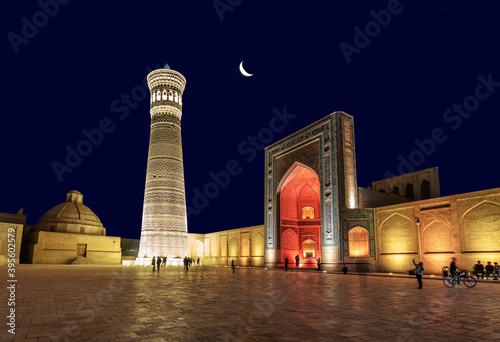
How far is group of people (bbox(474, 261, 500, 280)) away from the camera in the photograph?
497 inches

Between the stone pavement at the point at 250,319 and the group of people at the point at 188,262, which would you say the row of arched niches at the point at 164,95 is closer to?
the group of people at the point at 188,262

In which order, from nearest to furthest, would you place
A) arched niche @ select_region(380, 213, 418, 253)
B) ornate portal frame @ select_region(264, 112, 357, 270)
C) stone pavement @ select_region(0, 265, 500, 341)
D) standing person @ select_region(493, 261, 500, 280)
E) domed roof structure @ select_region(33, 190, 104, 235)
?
stone pavement @ select_region(0, 265, 500, 341)
standing person @ select_region(493, 261, 500, 280)
arched niche @ select_region(380, 213, 418, 253)
ornate portal frame @ select_region(264, 112, 357, 270)
domed roof structure @ select_region(33, 190, 104, 235)

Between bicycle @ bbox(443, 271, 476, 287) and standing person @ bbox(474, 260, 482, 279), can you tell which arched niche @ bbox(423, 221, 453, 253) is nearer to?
standing person @ bbox(474, 260, 482, 279)

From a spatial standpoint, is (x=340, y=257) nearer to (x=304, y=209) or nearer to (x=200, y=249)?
(x=304, y=209)

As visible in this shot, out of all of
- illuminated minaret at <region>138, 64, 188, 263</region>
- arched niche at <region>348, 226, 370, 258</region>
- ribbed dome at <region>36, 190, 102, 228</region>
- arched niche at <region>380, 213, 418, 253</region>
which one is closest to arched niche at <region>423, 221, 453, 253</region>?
arched niche at <region>380, 213, 418, 253</region>

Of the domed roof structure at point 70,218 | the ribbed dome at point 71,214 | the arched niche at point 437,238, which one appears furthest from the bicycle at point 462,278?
the ribbed dome at point 71,214

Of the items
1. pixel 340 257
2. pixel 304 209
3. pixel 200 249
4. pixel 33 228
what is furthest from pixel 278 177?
pixel 33 228

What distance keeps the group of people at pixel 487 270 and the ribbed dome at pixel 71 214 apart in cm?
3172

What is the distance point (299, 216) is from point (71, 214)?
71.1ft

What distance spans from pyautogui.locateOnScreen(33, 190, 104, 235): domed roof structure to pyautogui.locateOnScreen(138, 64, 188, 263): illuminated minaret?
828cm

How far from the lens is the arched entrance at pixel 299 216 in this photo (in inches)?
989

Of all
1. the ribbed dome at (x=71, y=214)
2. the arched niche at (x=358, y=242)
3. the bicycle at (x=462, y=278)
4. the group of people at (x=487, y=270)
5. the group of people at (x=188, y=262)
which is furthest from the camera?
the ribbed dome at (x=71, y=214)

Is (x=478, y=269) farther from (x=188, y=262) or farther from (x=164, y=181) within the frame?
(x=164, y=181)

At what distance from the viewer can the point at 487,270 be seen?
503 inches
